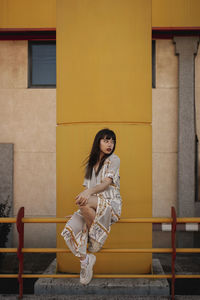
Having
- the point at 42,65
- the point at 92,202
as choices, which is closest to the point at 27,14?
the point at 42,65

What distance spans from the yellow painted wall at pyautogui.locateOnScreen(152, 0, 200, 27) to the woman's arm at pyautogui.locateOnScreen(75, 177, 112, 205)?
4698 mm

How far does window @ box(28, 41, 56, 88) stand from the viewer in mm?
7176

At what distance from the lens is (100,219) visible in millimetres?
3373

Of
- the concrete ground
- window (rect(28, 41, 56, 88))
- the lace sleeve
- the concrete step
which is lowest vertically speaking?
the concrete ground

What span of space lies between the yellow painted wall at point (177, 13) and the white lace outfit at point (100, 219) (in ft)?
14.6

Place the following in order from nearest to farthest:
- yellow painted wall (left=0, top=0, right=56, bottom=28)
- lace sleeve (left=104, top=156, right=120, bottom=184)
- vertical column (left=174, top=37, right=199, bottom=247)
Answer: lace sleeve (left=104, top=156, right=120, bottom=184) < yellow painted wall (left=0, top=0, right=56, bottom=28) < vertical column (left=174, top=37, right=199, bottom=247)

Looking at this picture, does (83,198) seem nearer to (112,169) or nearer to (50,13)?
(112,169)

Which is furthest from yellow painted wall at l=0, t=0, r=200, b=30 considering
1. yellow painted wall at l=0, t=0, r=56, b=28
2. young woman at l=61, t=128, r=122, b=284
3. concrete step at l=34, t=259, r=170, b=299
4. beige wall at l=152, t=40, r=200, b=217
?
concrete step at l=34, t=259, r=170, b=299

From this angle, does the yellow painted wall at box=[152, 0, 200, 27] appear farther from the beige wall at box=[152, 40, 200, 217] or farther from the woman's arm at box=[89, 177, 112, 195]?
the woman's arm at box=[89, 177, 112, 195]

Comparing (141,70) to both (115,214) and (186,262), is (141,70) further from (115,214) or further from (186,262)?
(186,262)

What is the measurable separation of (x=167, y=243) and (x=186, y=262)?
Answer: 0.98 m

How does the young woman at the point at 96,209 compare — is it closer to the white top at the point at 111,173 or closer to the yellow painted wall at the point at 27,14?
the white top at the point at 111,173

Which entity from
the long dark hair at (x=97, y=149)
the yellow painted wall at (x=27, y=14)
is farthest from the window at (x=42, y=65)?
the long dark hair at (x=97, y=149)

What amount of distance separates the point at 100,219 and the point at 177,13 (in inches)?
213
